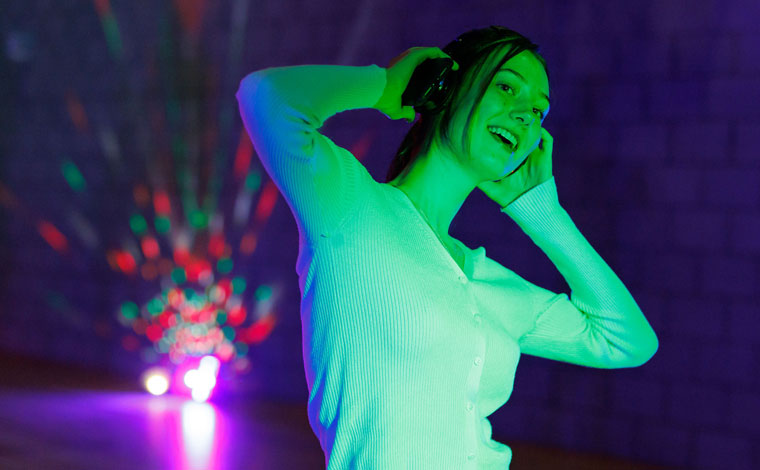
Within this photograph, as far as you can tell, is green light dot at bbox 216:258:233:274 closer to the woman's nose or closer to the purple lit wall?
the purple lit wall

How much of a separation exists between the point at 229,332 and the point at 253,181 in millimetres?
973

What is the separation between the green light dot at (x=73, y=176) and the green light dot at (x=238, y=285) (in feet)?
5.23

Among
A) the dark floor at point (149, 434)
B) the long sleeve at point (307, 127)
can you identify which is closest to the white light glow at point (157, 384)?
the dark floor at point (149, 434)

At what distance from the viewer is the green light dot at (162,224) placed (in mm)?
5656

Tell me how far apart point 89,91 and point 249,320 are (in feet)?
7.35

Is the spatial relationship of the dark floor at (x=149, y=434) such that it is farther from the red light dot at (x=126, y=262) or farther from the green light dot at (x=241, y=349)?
the red light dot at (x=126, y=262)

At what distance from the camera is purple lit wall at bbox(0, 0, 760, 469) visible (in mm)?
3811

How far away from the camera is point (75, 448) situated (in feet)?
11.9

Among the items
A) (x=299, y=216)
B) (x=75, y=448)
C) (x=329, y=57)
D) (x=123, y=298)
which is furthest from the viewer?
(x=123, y=298)

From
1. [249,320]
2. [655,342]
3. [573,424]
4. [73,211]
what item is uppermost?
[73,211]

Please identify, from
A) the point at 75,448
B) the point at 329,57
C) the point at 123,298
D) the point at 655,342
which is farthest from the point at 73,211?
the point at 655,342

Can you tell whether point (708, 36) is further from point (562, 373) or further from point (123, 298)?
point (123, 298)

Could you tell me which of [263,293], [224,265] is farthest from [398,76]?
[224,265]

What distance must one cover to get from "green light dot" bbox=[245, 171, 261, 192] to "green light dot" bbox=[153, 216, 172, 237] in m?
0.74
